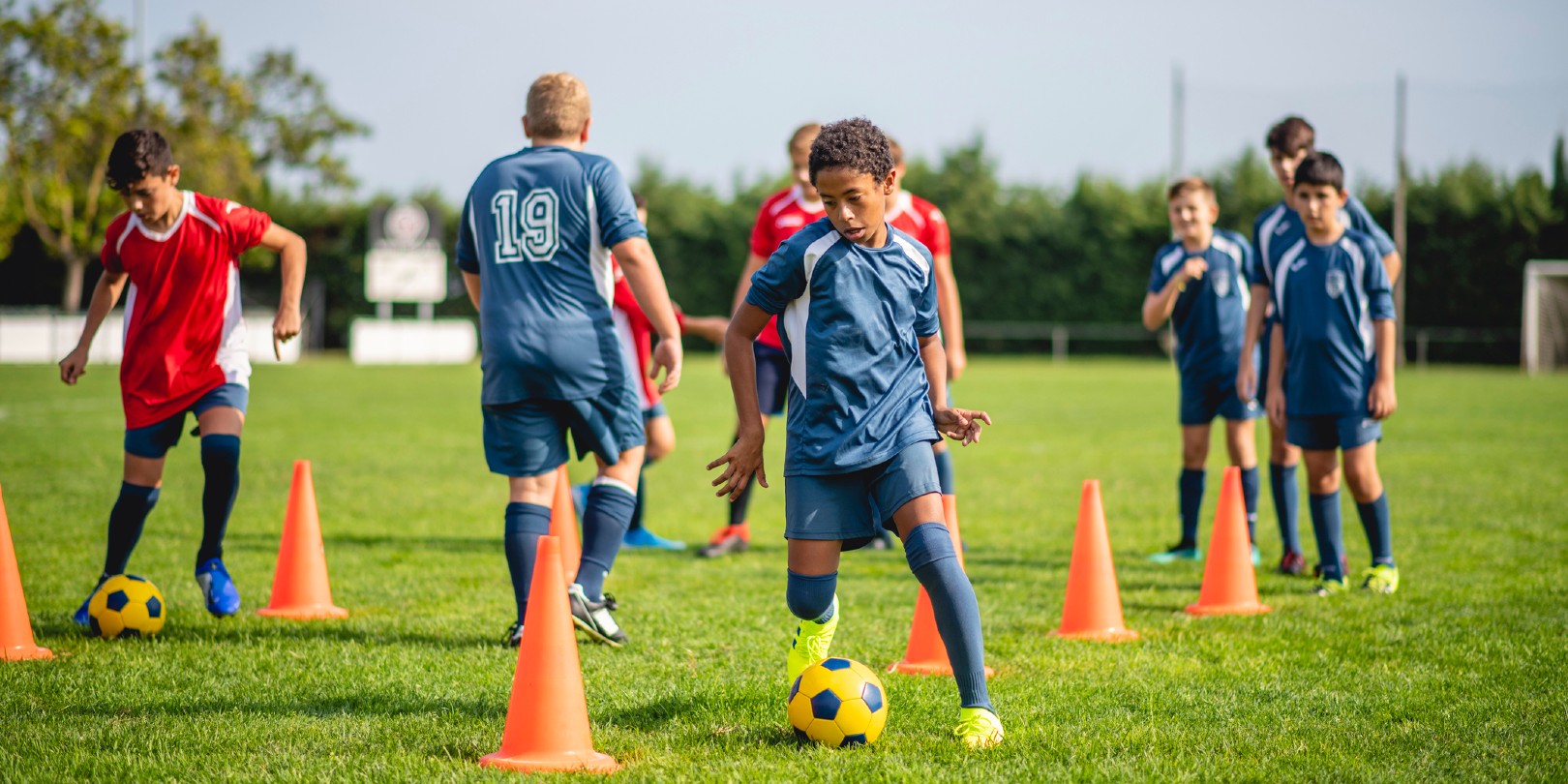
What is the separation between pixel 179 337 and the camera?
5.57 m

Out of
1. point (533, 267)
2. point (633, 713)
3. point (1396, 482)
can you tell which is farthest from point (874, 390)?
point (1396, 482)

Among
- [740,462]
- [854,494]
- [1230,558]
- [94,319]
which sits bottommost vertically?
[1230,558]

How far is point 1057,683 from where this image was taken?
4.57m

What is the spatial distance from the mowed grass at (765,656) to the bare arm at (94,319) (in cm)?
103

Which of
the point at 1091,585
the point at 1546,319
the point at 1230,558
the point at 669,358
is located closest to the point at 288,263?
the point at 669,358

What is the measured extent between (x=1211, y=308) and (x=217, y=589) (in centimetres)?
548

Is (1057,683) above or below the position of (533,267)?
below

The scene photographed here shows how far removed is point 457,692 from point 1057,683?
6.58ft

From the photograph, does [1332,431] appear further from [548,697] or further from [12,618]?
[12,618]

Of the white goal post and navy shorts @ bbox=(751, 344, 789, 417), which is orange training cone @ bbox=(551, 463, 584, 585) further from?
the white goal post

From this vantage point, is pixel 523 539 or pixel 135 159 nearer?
pixel 523 539

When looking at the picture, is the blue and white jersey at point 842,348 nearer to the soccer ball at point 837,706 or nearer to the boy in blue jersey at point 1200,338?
the soccer ball at point 837,706

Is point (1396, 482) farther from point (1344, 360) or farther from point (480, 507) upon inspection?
point (480, 507)

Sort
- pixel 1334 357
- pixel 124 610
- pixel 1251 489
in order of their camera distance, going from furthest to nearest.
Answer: pixel 1251 489, pixel 1334 357, pixel 124 610
